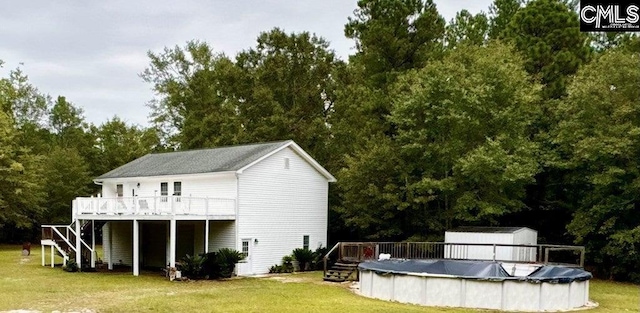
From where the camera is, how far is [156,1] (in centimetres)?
2197

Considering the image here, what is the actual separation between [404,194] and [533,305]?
39.0 ft

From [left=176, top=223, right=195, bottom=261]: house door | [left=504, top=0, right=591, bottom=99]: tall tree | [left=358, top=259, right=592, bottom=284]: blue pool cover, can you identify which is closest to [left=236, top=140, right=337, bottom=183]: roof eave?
[left=176, top=223, right=195, bottom=261]: house door

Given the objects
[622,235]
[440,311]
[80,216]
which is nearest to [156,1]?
[80,216]

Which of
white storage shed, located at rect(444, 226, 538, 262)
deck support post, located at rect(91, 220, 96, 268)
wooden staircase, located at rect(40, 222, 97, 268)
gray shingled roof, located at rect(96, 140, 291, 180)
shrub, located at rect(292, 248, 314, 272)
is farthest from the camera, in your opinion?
shrub, located at rect(292, 248, 314, 272)

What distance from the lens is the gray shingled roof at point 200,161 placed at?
85.4ft

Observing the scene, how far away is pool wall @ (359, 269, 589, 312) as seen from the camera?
16.4 meters

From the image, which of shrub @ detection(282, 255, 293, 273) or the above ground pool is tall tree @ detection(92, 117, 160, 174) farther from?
the above ground pool

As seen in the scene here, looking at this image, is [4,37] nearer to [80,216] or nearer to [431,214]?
[80,216]

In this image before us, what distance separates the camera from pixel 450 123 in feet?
88.4

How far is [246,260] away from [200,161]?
19.4ft

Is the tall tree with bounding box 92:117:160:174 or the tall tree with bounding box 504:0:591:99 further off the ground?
the tall tree with bounding box 504:0:591:99

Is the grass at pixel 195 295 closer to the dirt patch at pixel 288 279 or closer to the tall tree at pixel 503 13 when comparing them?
the dirt patch at pixel 288 279

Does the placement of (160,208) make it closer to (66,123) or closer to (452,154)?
(452,154)

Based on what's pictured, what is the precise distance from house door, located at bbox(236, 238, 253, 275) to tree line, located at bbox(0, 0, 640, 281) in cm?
580
